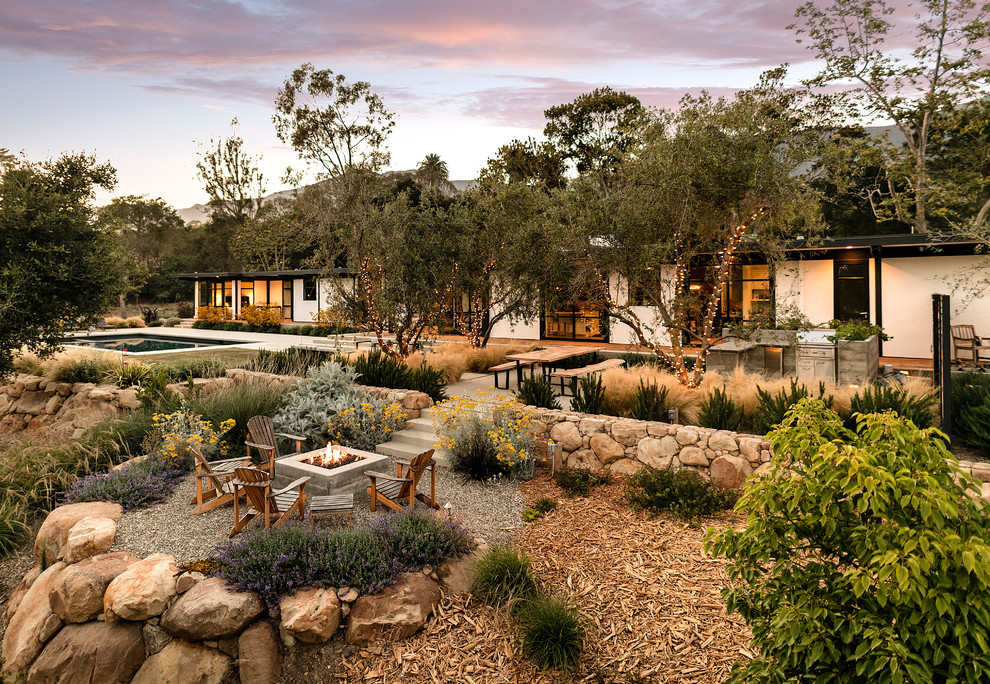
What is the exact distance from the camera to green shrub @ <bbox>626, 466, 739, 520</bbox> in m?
5.50

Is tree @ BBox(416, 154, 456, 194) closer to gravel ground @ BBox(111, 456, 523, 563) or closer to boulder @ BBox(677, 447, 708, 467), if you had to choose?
gravel ground @ BBox(111, 456, 523, 563)

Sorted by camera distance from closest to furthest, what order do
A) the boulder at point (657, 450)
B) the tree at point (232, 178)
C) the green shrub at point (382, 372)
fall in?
the boulder at point (657, 450) → the green shrub at point (382, 372) → the tree at point (232, 178)

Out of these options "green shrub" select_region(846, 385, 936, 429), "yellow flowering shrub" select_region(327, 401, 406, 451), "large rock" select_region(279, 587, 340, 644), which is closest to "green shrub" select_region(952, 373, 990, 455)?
"green shrub" select_region(846, 385, 936, 429)

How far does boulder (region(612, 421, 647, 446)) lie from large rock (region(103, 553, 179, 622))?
4.74 metres

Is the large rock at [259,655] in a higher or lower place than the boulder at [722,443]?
lower

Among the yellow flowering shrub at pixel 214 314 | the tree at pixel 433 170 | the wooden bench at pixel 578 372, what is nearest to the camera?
the wooden bench at pixel 578 372

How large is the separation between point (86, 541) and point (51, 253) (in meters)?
5.90

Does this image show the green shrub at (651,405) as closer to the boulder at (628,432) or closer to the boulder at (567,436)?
the boulder at (628,432)

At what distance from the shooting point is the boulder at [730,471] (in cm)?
586

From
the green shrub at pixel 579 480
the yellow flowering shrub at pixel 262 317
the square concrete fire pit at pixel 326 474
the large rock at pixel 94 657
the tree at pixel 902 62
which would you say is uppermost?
the tree at pixel 902 62

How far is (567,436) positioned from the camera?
6918 mm

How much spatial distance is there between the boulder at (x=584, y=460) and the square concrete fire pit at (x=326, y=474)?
2.36 meters

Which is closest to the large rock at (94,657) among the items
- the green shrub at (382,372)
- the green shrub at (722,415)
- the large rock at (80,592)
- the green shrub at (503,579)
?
the large rock at (80,592)

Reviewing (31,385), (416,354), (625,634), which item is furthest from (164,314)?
(625,634)
